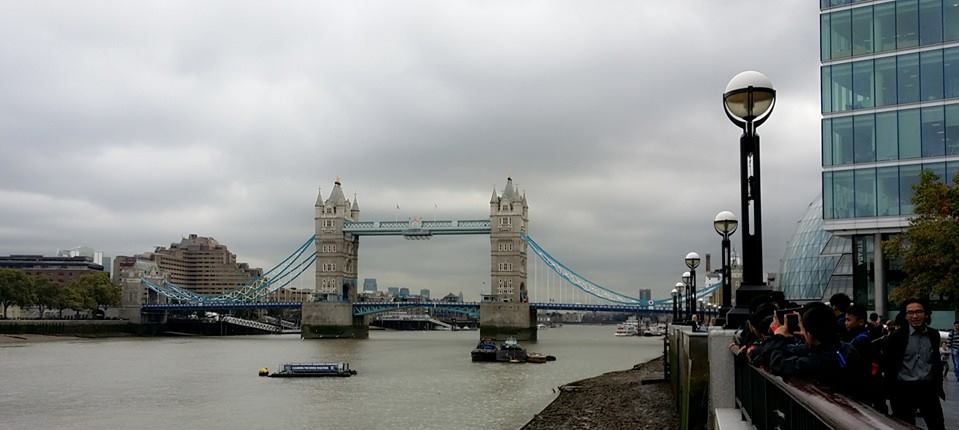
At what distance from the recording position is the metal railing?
128 inches

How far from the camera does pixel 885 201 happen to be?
3262 cm

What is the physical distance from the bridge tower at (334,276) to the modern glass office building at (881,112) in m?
72.8

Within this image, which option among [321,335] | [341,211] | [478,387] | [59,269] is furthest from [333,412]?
[59,269]

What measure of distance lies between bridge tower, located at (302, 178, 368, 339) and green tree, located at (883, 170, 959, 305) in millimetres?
81970

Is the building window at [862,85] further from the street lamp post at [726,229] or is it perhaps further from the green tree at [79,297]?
the green tree at [79,297]

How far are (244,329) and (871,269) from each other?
4088 inches

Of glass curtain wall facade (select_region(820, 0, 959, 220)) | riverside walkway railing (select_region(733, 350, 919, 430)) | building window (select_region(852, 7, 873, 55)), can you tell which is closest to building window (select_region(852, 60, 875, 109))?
glass curtain wall facade (select_region(820, 0, 959, 220))

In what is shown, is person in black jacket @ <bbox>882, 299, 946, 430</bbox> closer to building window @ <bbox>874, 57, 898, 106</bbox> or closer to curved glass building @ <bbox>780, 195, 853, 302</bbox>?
building window @ <bbox>874, 57, 898, 106</bbox>

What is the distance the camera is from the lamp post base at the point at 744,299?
9227 mm

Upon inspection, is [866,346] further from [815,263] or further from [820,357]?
[815,263]

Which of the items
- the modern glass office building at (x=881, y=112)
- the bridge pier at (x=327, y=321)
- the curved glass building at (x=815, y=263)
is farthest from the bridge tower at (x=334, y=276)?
the modern glass office building at (x=881, y=112)

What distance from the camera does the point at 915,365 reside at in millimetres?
7137

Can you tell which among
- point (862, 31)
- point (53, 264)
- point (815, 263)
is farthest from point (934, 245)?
point (53, 264)

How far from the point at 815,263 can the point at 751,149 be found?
50362mm
